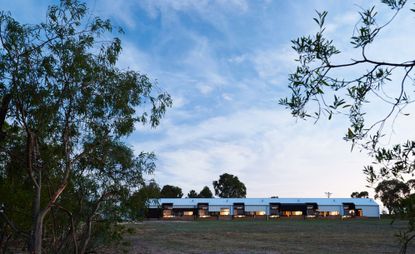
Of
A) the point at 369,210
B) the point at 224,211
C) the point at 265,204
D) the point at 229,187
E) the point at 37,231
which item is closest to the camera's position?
the point at 37,231

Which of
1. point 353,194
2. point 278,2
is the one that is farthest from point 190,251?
point 353,194

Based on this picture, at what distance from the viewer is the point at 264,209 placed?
83.6m

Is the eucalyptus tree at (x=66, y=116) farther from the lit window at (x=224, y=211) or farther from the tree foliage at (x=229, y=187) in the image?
the tree foliage at (x=229, y=187)

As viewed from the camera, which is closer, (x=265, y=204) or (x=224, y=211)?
(x=265, y=204)

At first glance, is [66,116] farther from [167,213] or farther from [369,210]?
[369,210]

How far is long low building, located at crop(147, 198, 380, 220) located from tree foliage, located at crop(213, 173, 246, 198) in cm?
3845

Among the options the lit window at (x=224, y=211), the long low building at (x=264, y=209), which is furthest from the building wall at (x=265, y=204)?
the lit window at (x=224, y=211)

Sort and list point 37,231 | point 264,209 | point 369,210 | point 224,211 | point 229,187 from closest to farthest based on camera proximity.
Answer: point 37,231
point 369,210
point 264,209
point 224,211
point 229,187

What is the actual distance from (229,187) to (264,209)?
41.5 meters

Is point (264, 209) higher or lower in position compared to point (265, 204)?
lower

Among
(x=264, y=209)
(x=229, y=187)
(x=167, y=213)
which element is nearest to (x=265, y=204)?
(x=264, y=209)

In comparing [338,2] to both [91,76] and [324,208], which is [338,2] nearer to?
[91,76]

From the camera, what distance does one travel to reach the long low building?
273 feet

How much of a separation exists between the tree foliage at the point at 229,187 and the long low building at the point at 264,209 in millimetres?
38451
